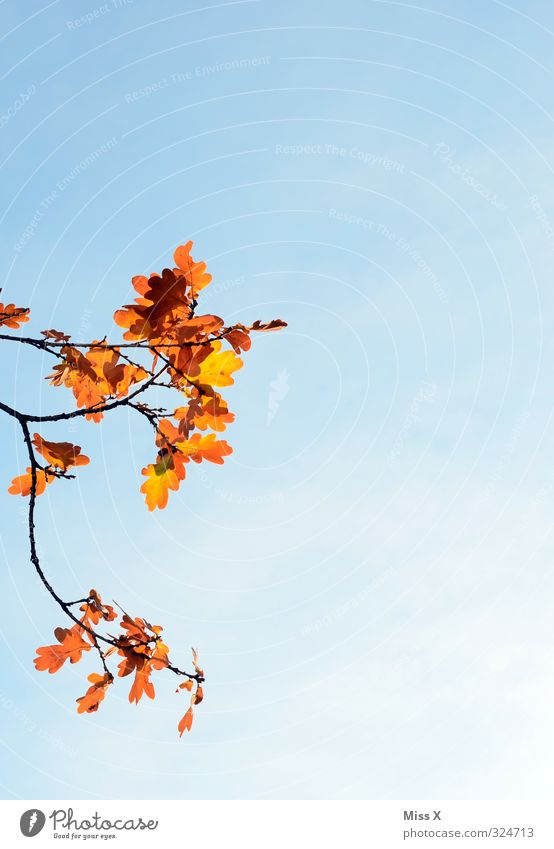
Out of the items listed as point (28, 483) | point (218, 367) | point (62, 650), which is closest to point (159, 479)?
point (218, 367)

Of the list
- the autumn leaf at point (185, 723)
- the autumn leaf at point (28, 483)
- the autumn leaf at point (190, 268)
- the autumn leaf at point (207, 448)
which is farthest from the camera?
the autumn leaf at point (28, 483)

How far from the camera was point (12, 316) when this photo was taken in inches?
139

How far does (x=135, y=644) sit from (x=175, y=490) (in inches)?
29.2

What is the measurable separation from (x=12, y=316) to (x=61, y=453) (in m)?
0.74

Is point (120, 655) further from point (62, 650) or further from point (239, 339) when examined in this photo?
point (239, 339)

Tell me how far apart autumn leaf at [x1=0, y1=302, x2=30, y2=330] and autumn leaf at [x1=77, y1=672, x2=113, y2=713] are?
1.68 meters

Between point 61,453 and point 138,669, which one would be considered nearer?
point 138,669

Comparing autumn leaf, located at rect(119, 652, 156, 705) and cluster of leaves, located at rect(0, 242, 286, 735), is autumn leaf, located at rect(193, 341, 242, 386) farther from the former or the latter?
autumn leaf, located at rect(119, 652, 156, 705)

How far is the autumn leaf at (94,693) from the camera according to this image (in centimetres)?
318

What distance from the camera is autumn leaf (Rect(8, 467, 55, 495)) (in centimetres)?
328

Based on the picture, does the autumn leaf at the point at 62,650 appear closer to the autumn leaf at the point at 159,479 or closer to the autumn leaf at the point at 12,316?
the autumn leaf at the point at 159,479

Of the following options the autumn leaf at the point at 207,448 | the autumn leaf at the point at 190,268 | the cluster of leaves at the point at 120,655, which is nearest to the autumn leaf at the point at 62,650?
the cluster of leaves at the point at 120,655

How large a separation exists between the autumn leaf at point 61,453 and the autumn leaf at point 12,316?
0.63 metres

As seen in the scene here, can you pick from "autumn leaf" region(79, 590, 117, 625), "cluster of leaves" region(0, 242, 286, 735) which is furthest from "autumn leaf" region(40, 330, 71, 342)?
"autumn leaf" region(79, 590, 117, 625)
